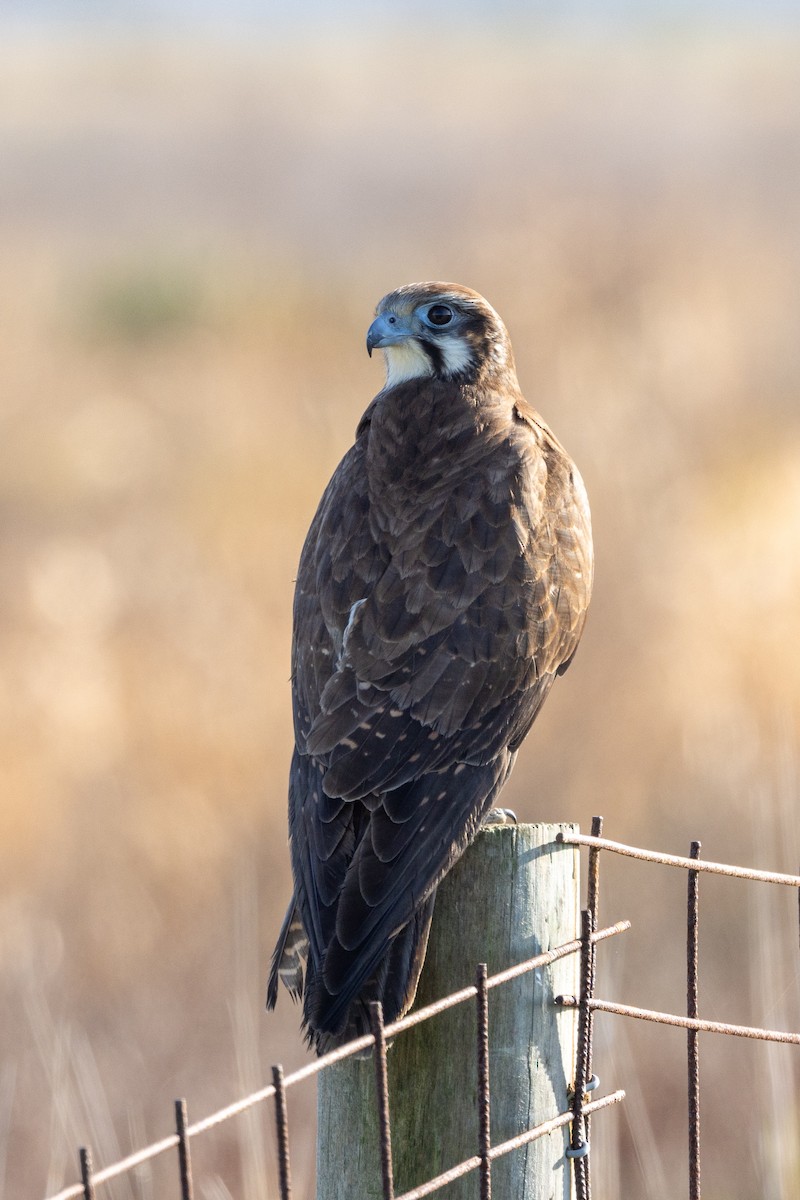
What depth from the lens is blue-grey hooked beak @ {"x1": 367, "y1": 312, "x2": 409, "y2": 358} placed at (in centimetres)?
375

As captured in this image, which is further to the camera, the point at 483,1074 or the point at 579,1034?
the point at 579,1034

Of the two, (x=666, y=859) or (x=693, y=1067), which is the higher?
(x=666, y=859)

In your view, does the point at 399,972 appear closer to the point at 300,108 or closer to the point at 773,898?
the point at 773,898

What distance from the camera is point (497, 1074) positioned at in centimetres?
246

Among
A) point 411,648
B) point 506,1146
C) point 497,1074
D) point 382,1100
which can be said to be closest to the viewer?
point 382,1100

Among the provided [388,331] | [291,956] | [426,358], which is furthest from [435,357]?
[291,956]

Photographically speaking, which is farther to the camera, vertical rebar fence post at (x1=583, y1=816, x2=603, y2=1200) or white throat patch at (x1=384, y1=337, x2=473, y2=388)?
white throat patch at (x1=384, y1=337, x2=473, y2=388)

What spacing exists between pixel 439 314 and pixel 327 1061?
222 centimetres

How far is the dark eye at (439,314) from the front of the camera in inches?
150

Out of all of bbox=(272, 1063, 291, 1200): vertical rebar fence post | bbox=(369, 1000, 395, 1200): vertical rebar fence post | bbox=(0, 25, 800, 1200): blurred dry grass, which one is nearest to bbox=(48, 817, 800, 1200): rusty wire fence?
bbox=(369, 1000, 395, 1200): vertical rebar fence post

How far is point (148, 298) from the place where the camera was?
50.5 ft

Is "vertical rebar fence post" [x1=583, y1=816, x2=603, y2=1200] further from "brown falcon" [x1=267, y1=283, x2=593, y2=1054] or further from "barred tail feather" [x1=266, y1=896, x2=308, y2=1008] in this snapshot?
"barred tail feather" [x1=266, y1=896, x2=308, y2=1008]

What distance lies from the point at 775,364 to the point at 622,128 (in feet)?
54.0

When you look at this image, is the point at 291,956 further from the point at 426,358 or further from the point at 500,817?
the point at 426,358
